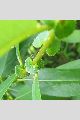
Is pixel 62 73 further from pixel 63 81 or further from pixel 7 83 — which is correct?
pixel 7 83

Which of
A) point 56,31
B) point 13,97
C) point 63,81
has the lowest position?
point 13,97

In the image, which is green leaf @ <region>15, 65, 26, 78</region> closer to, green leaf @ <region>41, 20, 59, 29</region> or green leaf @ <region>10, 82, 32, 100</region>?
green leaf @ <region>10, 82, 32, 100</region>

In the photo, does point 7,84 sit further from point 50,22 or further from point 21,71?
point 50,22

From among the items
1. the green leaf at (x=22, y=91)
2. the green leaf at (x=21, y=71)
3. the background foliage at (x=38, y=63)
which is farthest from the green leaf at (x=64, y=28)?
the green leaf at (x=22, y=91)

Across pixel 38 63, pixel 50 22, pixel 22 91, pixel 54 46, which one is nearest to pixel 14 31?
pixel 50 22

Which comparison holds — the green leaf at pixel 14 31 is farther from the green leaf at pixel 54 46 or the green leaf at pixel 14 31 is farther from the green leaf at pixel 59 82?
the green leaf at pixel 59 82

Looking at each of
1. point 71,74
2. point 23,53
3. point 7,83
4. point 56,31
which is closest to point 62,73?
point 71,74
